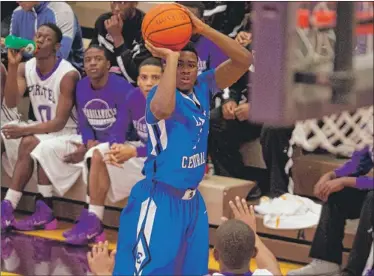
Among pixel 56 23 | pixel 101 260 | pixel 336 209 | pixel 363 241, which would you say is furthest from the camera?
pixel 56 23

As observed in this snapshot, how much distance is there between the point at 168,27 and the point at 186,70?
25 cm

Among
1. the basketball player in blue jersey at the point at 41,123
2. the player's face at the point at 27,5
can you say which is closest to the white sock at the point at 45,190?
the basketball player in blue jersey at the point at 41,123

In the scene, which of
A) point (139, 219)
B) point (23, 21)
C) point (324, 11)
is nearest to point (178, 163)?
point (139, 219)

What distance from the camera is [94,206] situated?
6.19 meters

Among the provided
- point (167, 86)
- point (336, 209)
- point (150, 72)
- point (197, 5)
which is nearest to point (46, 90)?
point (150, 72)

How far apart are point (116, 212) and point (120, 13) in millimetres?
1354

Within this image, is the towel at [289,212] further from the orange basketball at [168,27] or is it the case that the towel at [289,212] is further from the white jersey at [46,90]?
the orange basketball at [168,27]

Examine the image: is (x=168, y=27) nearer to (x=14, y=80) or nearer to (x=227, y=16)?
(x=227, y=16)

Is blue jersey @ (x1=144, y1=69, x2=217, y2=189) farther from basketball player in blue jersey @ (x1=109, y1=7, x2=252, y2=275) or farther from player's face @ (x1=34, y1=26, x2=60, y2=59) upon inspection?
player's face @ (x1=34, y1=26, x2=60, y2=59)

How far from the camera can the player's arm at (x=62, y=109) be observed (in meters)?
6.57

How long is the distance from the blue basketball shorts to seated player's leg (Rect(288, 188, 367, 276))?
1229 mm

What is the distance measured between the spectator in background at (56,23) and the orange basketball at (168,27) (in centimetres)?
280

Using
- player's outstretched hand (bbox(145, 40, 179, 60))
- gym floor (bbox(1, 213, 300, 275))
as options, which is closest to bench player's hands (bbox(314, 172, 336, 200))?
gym floor (bbox(1, 213, 300, 275))

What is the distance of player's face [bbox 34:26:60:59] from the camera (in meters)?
6.64
